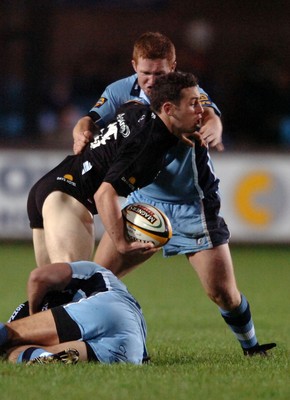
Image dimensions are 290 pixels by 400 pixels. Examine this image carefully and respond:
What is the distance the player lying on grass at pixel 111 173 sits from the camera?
22.1 ft

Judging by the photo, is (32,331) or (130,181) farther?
(130,181)

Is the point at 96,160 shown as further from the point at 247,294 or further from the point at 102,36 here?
the point at 102,36

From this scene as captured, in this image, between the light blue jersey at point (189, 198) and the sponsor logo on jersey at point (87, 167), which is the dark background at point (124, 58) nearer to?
the light blue jersey at point (189, 198)

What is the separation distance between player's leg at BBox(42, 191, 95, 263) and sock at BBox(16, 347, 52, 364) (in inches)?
35.9

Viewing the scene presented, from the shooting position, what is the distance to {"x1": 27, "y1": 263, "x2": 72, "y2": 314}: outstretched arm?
6359 mm

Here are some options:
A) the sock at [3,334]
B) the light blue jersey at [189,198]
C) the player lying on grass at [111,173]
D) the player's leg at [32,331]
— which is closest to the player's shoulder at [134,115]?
the player lying on grass at [111,173]

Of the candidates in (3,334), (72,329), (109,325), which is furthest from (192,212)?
(3,334)

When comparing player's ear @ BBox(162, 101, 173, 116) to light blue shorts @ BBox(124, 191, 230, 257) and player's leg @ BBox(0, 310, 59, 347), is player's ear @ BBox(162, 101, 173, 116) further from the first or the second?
player's leg @ BBox(0, 310, 59, 347)

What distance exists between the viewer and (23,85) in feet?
53.8

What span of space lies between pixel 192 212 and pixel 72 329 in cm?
159

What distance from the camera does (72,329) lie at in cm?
627

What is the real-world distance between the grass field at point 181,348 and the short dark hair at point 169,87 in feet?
5.10

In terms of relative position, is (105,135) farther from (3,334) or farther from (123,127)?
(3,334)

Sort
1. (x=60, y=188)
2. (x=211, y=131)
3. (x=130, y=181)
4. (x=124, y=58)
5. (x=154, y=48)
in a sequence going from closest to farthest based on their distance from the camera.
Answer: (x=130, y=181) → (x=211, y=131) → (x=60, y=188) → (x=154, y=48) → (x=124, y=58)
